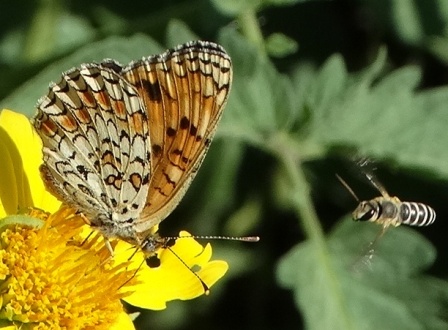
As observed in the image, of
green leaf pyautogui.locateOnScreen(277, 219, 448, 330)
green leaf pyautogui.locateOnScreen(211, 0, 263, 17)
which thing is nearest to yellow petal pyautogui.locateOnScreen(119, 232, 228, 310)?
green leaf pyautogui.locateOnScreen(277, 219, 448, 330)

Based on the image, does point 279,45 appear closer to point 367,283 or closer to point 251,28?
point 251,28

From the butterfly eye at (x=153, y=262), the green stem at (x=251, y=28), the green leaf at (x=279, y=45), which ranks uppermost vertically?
the green stem at (x=251, y=28)

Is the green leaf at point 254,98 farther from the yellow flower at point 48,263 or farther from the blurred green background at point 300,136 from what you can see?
the yellow flower at point 48,263

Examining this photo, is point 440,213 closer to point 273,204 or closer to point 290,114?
point 273,204

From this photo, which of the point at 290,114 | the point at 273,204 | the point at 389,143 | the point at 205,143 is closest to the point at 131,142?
the point at 205,143

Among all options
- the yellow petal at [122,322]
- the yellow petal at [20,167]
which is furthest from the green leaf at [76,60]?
the yellow petal at [122,322]

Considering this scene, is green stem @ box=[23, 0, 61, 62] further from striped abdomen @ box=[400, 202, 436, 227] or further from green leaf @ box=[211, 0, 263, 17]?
striped abdomen @ box=[400, 202, 436, 227]
